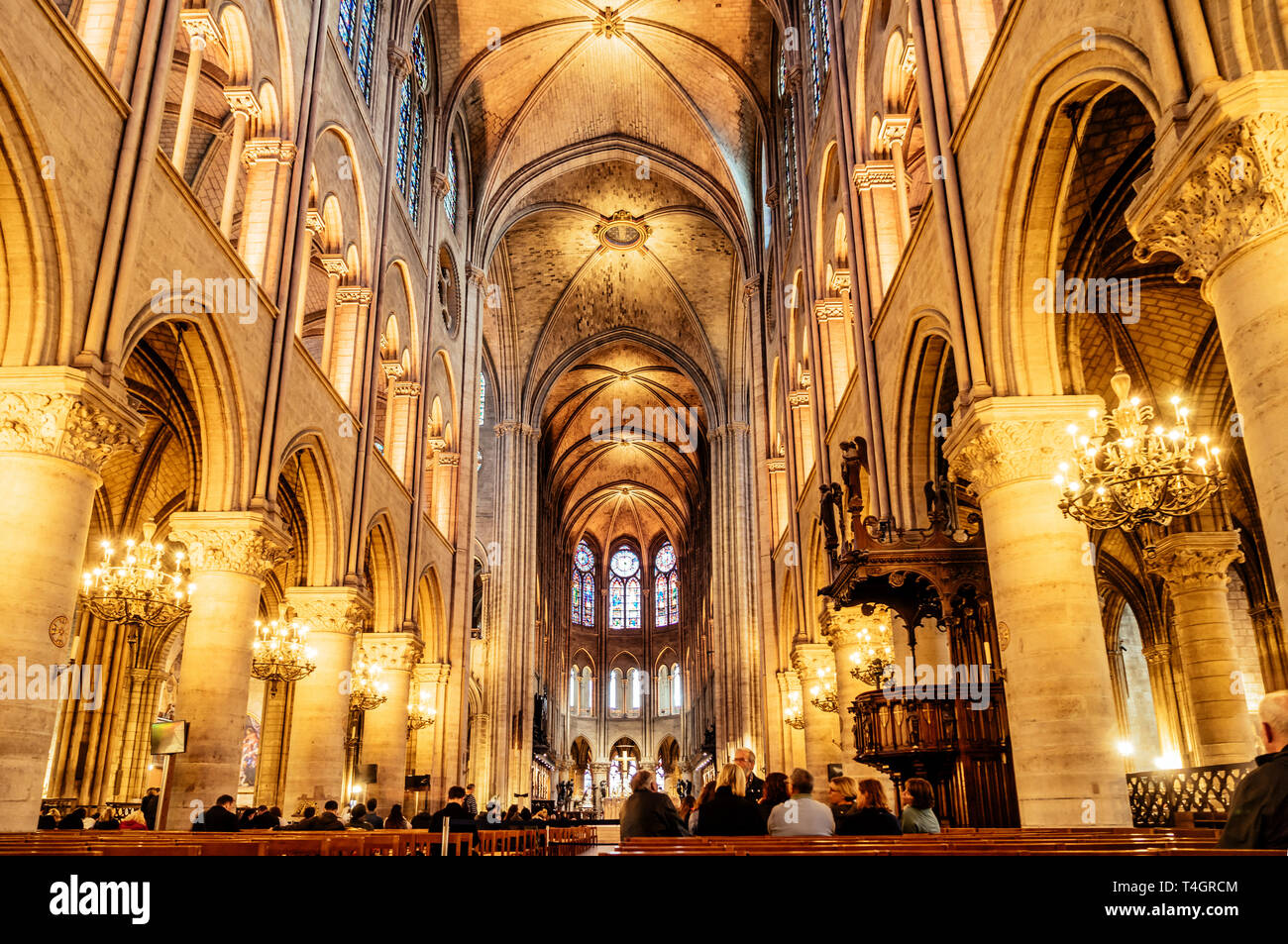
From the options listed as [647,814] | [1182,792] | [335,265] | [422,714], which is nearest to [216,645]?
[647,814]

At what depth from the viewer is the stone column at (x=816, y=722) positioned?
18.3 m

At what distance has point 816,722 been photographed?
18609 millimetres

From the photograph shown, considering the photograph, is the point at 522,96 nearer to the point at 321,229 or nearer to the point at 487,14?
the point at 487,14

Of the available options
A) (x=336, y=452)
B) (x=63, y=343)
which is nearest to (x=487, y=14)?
(x=336, y=452)

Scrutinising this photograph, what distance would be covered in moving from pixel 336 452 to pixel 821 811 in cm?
1095

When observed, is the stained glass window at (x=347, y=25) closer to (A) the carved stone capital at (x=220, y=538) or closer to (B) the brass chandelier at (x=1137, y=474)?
(A) the carved stone capital at (x=220, y=538)

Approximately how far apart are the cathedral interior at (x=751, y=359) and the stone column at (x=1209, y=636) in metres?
0.05

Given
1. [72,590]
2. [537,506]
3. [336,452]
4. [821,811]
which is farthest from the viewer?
[537,506]

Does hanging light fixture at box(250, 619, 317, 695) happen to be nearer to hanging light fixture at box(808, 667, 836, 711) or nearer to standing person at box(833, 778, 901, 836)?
hanging light fixture at box(808, 667, 836, 711)

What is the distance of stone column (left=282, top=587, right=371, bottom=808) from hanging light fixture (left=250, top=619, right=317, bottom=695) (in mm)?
502

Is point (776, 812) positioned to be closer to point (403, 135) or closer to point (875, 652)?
point (875, 652)

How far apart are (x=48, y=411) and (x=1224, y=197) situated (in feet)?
26.5

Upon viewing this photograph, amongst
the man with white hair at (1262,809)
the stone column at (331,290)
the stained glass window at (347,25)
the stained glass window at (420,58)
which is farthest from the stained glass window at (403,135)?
the man with white hair at (1262,809)
